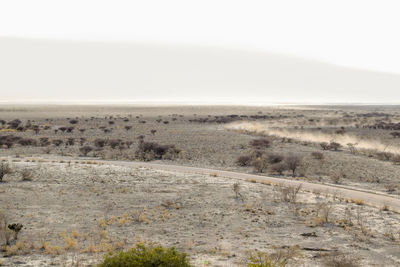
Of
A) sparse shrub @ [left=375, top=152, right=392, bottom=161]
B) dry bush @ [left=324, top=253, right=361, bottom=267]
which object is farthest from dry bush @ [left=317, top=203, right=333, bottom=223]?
sparse shrub @ [left=375, top=152, right=392, bottom=161]

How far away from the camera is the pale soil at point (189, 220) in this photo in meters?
12.8

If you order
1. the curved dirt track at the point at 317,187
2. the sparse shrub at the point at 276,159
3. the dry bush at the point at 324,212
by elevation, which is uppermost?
the sparse shrub at the point at 276,159

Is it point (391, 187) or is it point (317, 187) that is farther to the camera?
point (317, 187)

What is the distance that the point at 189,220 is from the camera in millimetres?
16672

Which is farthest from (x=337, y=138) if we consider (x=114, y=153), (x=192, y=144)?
(x=114, y=153)

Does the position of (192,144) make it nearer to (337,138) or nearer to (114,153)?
(114,153)

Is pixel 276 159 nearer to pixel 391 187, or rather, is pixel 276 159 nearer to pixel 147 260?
pixel 391 187

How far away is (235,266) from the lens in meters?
11.6

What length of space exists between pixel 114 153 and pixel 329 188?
73.2ft

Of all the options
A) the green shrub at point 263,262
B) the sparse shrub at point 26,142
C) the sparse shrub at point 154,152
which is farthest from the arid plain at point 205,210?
the sparse shrub at point 26,142

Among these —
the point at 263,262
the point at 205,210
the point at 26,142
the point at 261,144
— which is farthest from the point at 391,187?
the point at 26,142

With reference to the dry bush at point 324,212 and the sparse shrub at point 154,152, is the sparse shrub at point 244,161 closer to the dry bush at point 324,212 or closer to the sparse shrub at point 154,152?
the sparse shrub at point 154,152

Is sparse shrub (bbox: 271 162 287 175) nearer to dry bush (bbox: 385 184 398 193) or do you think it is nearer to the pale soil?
the pale soil

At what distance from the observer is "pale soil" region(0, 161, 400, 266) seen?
1278 centimetres
